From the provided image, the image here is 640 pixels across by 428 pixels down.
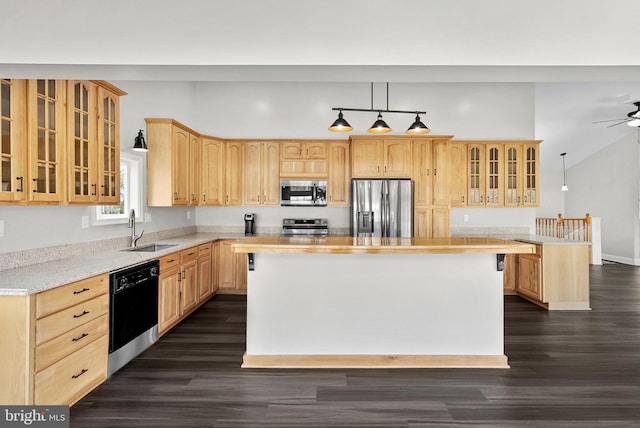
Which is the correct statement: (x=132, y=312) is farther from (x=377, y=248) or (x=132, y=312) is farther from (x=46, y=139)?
(x=377, y=248)

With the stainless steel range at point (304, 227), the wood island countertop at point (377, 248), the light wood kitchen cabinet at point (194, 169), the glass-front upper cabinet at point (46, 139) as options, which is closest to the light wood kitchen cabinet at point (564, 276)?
the wood island countertop at point (377, 248)

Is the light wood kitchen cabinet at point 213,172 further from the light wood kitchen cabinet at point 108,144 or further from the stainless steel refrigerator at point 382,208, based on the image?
the light wood kitchen cabinet at point 108,144

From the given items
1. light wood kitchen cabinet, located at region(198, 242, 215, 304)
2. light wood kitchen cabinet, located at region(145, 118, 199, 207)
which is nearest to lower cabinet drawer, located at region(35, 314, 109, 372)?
light wood kitchen cabinet, located at region(198, 242, 215, 304)

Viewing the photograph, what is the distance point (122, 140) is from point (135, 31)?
2.50 meters

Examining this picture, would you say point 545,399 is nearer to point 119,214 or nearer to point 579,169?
point 119,214

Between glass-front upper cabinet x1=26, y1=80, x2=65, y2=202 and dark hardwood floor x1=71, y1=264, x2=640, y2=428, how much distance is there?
4.70ft

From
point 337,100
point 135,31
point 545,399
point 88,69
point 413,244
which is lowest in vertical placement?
point 545,399

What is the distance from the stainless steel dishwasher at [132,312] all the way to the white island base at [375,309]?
921 millimetres

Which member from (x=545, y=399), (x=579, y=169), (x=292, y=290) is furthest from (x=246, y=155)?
(x=579, y=169)

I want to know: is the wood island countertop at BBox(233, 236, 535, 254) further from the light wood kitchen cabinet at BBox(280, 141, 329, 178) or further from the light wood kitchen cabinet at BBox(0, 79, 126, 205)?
the light wood kitchen cabinet at BBox(280, 141, 329, 178)

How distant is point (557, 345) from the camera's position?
3.56 meters

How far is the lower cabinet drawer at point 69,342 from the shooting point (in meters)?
2.13

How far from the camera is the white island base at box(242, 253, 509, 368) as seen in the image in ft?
10.3

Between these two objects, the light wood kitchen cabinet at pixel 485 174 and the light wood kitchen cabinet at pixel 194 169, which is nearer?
the light wood kitchen cabinet at pixel 194 169
